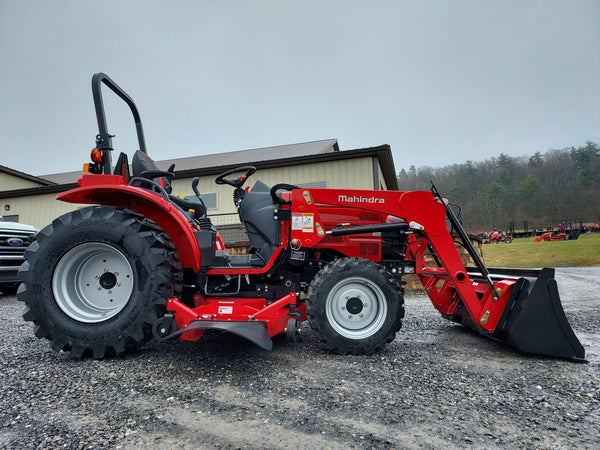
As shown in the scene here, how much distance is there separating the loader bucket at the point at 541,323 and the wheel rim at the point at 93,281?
3.22m

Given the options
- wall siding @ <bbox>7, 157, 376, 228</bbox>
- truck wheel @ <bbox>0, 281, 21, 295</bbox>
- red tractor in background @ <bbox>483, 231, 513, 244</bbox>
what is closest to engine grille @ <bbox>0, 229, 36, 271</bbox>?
truck wheel @ <bbox>0, 281, 21, 295</bbox>

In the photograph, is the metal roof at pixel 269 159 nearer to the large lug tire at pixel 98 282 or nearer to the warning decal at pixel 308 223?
the warning decal at pixel 308 223

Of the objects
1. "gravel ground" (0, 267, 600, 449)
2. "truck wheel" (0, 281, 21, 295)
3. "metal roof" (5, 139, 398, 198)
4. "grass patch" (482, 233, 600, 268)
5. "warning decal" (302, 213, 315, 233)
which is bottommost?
"grass patch" (482, 233, 600, 268)

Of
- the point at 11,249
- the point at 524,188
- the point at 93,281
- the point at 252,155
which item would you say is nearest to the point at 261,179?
the point at 252,155

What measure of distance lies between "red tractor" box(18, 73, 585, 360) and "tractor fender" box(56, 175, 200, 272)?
0.01 m

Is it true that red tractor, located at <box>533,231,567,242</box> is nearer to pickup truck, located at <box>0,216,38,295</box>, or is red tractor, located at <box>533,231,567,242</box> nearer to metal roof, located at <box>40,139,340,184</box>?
metal roof, located at <box>40,139,340,184</box>

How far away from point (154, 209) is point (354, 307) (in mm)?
1968

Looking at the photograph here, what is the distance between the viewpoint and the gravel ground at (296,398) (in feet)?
5.25

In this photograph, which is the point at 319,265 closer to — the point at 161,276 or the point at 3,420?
the point at 161,276

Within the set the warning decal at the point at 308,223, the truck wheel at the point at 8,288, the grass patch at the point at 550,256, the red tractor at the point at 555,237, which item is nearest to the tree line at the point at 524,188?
the red tractor at the point at 555,237

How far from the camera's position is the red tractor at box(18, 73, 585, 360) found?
8.61 feet

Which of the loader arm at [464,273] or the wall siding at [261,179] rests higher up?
the wall siding at [261,179]

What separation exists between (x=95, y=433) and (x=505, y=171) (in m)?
64.8

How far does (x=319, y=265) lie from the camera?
324cm
